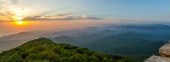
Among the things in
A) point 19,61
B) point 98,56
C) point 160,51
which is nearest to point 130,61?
point 98,56

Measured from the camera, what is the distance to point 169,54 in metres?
7.97

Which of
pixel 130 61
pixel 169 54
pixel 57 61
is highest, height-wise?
pixel 169 54

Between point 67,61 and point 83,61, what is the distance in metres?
0.84

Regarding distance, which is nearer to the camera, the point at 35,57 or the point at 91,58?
the point at 35,57

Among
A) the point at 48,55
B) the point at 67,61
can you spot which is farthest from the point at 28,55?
the point at 67,61

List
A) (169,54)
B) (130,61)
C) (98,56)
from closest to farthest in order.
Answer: (169,54)
(98,56)
(130,61)

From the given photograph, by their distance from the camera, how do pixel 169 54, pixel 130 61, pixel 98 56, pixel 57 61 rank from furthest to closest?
pixel 130 61 < pixel 98 56 < pixel 57 61 < pixel 169 54

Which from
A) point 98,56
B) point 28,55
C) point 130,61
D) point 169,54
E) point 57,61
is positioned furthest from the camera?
point 130,61

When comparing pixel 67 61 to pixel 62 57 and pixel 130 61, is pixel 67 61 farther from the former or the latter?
pixel 130 61

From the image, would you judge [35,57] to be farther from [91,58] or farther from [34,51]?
[91,58]

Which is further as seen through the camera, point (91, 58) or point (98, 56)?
point (98, 56)

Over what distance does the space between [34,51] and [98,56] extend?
11.8ft

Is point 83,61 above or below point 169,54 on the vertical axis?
below

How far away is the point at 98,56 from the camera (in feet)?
47.6
